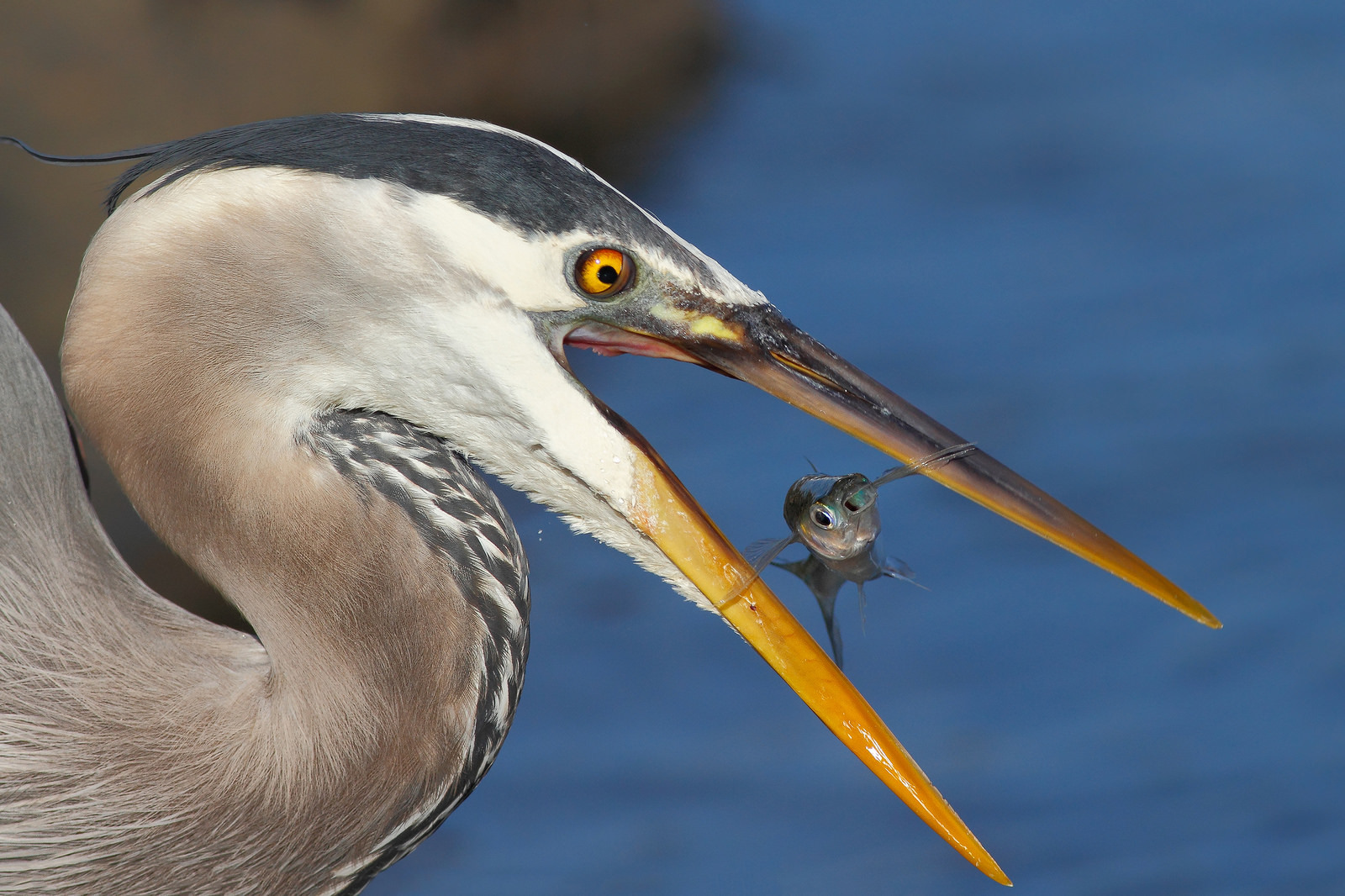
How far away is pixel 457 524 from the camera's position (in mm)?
1497

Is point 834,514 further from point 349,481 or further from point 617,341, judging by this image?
point 349,481

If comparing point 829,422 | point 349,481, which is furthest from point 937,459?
point 349,481

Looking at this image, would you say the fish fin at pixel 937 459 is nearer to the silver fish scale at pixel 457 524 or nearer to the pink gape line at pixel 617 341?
the pink gape line at pixel 617 341

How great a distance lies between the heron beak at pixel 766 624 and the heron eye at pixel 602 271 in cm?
13

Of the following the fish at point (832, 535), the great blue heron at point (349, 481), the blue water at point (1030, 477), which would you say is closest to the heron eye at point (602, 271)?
the great blue heron at point (349, 481)

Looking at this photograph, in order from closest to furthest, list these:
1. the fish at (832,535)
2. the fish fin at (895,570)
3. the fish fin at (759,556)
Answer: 1. the fish fin at (759,556)
2. the fish at (832,535)
3. the fish fin at (895,570)

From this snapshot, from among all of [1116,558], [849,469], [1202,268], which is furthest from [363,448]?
[1202,268]

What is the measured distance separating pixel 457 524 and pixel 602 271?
1.00 feet

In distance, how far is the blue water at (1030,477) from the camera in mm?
2730

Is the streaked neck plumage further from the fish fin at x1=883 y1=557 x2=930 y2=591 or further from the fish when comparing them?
the fish fin at x1=883 y1=557 x2=930 y2=591

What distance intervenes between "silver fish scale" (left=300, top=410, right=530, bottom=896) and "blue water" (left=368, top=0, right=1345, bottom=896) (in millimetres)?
1180

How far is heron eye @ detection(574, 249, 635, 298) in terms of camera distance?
1440 millimetres

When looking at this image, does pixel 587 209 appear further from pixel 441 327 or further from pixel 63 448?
pixel 63 448

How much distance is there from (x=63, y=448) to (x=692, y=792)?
143cm
